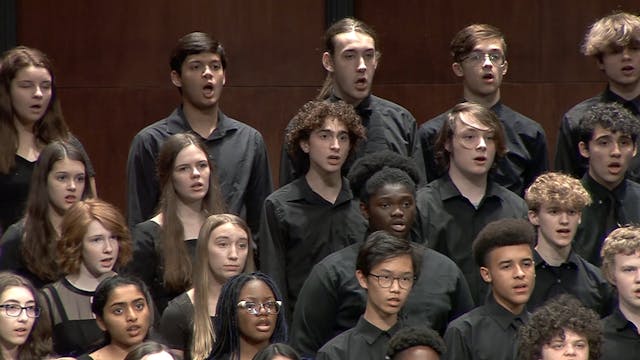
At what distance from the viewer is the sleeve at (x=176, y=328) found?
435 centimetres

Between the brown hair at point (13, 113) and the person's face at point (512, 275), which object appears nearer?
the person's face at point (512, 275)

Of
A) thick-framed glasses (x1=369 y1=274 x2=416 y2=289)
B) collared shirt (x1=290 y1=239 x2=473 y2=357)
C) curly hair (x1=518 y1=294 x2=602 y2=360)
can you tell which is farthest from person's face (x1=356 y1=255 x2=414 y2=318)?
curly hair (x1=518 y1=294 x2=602 y2=360)

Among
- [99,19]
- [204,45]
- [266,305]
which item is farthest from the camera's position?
[99,19]

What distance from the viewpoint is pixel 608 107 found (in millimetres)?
4957

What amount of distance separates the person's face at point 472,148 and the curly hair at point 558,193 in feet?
0.69

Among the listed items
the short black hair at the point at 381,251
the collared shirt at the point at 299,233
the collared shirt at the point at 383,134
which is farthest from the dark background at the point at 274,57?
the short black hair at the point at 381,251

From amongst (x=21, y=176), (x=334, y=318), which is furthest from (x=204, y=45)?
(x=334, y=318)

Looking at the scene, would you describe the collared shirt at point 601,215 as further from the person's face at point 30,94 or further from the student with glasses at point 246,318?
the person's face at point 30,94

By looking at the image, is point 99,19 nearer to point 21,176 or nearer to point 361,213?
point 21,176

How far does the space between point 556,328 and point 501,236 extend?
1.22 ft

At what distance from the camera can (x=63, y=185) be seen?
4688 millimetres

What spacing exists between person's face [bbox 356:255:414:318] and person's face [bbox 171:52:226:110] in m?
1.08

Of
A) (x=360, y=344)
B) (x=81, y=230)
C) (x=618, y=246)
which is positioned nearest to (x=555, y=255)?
(x=618, y=246)

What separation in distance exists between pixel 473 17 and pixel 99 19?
1.50 metres
